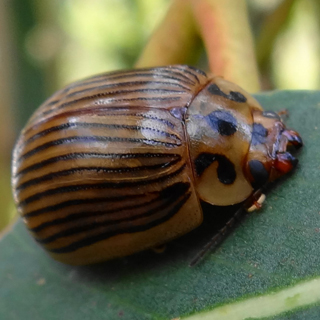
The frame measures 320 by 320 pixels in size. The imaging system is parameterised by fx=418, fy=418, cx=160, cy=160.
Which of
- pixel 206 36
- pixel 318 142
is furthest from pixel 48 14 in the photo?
pixel 318 142

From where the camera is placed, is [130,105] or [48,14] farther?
[48,14]

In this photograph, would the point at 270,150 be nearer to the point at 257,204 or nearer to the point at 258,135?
the point at 258,135

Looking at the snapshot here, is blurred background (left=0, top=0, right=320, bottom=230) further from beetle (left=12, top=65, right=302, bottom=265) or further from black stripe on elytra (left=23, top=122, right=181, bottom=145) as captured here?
black stripe on elytra (left=23, top=122, right=181, bottom=145)

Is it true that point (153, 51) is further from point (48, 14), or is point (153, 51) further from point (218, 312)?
point (48, 14)

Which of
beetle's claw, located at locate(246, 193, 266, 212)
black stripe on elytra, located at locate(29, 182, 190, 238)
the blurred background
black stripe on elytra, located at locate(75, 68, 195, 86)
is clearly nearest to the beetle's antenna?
beetle's claw, located at locate(246, 193, 266, 212)

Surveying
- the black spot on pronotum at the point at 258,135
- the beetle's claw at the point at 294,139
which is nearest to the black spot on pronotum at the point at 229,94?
the black spot on pronotum at the point at 258,135

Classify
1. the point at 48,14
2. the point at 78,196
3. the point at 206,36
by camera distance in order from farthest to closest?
the point at 48,14 → the point at 206,36 → the point at 78,196

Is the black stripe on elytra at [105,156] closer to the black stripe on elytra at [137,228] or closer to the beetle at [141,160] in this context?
the beetle at [141,160]
